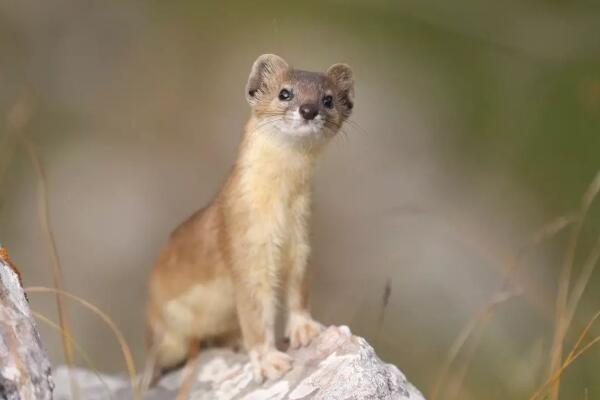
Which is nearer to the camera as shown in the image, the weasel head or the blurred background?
the weasel head

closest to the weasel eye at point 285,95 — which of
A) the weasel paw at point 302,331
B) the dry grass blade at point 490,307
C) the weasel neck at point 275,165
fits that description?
the weasel neck at point 275,165

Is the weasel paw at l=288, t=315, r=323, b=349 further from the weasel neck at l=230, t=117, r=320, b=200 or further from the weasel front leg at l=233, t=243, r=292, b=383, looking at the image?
the weasel neck at l=230, t=117, r=320, b=200

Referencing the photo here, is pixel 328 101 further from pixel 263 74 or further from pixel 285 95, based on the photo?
pixel 263 74

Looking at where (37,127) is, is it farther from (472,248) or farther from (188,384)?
(188,384)

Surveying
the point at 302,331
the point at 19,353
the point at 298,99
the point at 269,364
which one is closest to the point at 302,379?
the point at 269,364

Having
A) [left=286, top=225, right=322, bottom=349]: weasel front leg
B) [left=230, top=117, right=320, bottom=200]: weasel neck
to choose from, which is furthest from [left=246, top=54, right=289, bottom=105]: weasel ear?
[left=286, top=225, right=322, bottom=349]: weasel front leg

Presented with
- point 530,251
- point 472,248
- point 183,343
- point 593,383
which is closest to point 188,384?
point 183,343
